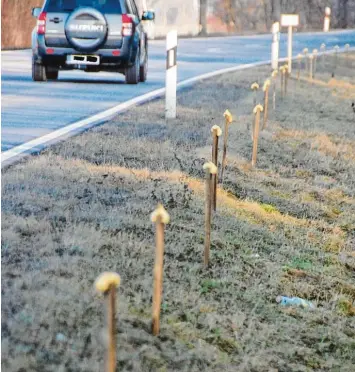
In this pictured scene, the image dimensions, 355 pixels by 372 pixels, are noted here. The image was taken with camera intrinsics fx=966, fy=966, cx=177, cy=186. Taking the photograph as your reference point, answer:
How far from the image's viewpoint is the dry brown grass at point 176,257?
393 centimetres

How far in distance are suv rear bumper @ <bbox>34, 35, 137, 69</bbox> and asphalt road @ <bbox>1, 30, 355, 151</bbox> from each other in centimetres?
36

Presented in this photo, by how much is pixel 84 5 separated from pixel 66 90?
248cm

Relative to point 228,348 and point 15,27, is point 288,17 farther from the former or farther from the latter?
point 228,348

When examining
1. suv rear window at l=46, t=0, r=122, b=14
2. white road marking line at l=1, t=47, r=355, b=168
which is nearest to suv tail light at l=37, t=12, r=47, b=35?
suv rear window at l=46, t=0, r=122, b=14

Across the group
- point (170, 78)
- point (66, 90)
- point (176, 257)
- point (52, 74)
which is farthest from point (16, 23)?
point (176, 257)

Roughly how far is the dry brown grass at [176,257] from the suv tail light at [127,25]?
6247 mm

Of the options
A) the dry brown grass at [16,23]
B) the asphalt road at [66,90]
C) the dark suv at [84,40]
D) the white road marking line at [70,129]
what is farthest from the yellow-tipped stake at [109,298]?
the dry brown grass at [16,23]

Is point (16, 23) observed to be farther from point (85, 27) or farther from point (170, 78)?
point (170, 78)

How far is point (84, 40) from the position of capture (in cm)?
1484

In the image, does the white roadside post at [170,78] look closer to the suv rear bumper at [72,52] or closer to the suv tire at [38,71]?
the suv rear bumper at [72,52]

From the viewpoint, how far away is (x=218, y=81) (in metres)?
16.7

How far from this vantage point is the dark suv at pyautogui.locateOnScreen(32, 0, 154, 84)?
48.4ft

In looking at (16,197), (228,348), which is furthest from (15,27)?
(228,348)

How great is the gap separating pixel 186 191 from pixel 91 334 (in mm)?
2793
